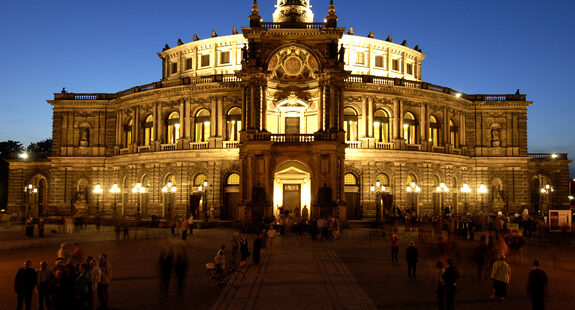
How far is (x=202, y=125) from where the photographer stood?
172 feet

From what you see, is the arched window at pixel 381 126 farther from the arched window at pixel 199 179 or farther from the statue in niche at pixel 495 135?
the arched window at pixel 199 179

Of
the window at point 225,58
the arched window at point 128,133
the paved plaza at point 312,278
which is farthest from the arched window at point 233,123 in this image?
the paved plaza at point 312,278

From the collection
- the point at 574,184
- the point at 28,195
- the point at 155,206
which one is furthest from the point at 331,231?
the point at 574,184

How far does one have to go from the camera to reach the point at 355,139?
50438 mm

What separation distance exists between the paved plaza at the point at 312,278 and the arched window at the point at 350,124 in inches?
767

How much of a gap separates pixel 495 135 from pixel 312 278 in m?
44.6

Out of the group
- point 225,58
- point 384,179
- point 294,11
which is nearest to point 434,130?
point 384,179

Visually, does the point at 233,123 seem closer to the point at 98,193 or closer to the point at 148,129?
the point at 148,129

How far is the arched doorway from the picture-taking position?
46.8 meters

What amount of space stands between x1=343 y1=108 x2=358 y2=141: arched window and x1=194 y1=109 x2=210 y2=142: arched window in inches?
556

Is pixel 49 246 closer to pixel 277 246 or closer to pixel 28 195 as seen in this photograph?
pixel 277 246

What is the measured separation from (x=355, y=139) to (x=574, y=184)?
300 ft

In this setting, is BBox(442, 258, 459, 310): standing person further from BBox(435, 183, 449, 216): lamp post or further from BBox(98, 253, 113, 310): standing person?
BBox(435, 183, 449, 216): lamp post

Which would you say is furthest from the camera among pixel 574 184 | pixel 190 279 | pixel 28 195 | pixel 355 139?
pixel 574 184
